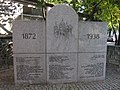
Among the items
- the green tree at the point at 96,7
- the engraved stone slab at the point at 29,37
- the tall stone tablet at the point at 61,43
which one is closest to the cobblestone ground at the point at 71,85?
the tall stone tablet at the point at 61,43

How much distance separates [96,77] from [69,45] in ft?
4.78

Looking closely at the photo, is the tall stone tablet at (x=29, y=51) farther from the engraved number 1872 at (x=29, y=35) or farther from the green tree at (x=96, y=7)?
the green tree at (x=96, y=7)

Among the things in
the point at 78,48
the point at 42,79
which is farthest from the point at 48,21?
the point at 42,79

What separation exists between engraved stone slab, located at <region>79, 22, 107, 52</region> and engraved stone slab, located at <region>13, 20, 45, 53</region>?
4.04 ft

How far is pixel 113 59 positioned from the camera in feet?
27.7

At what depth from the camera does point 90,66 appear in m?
5.98

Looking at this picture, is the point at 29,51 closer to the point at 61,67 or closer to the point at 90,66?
the point at 61,67

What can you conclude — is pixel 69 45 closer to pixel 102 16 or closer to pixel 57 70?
pixel 57 70

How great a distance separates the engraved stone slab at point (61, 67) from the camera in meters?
5.63

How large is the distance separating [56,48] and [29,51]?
2.67 feet

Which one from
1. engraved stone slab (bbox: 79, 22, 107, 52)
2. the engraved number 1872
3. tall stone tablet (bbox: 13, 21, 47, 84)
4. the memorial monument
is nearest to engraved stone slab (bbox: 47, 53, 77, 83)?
the memorial monument

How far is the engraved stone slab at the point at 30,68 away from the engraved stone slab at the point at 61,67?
0.18 meters

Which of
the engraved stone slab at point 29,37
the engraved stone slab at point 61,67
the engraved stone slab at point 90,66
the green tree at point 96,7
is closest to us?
the engraved stone slab at point 29,37

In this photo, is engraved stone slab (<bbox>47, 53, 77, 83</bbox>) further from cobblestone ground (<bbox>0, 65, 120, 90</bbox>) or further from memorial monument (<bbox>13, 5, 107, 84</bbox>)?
cobblestone ground (<bbox>0, 65, 120, 90</bbox>)
